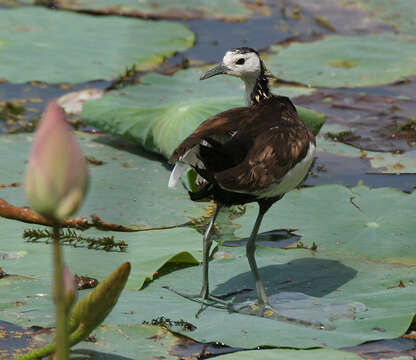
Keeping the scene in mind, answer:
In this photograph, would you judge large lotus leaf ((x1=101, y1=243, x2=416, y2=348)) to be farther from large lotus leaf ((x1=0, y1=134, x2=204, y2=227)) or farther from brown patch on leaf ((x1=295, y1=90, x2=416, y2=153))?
brown patch on leaf ((x1=295, y1=90, x2=416, y2=153))

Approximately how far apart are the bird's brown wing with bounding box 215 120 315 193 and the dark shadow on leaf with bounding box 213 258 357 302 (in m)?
0.56

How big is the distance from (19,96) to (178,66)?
1.38 metres

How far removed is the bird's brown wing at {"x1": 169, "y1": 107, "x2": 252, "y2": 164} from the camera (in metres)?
2.85

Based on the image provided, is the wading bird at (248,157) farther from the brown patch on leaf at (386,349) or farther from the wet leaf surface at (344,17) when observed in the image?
the wet leaf surface at (344,17)

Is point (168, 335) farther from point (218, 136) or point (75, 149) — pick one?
point (75, 149)

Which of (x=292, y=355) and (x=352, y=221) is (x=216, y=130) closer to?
(x=292, y=355)

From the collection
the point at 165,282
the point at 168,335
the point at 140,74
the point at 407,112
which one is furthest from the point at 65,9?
the point at 168,335

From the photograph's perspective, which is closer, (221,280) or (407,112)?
(221,280)

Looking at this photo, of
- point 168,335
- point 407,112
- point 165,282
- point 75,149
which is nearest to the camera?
point 75,149

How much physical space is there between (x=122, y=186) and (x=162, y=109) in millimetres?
901

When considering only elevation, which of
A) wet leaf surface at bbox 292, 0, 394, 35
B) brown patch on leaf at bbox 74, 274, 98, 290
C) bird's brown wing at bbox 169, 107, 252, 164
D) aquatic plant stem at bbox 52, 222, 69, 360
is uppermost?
aquatic plant stem at bbox 52, 222, 69, 360

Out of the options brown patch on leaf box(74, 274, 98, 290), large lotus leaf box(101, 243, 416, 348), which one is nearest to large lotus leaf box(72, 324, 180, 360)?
large lotus leaf box(101, 243, 416, 348)

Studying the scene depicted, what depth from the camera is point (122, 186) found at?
14.2 ft

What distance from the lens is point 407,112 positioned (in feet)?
18.6
